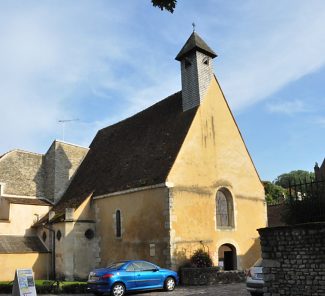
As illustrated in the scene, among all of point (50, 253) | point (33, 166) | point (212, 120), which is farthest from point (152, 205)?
point (33, 166)

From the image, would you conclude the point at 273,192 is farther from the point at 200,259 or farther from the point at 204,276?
the point at 204,276

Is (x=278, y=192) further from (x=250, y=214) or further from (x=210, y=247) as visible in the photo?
(x=210, y=247)

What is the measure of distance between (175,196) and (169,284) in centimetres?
455

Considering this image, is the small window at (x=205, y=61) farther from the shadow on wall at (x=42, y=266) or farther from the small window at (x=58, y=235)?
the shadow on wall at (x=42, y=266)

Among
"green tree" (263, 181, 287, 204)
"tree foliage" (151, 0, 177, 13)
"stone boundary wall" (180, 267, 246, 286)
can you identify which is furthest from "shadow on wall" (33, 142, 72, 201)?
"green tree" (263, 181, 287, 204)

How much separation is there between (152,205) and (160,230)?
1337 mm

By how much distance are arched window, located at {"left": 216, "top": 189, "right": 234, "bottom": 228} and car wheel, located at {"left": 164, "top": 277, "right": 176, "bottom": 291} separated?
5885mm

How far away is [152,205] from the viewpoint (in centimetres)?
1955

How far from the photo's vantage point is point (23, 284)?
11.2 metres

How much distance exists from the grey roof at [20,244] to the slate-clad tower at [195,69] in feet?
39.1

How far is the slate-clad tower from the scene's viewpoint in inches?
870

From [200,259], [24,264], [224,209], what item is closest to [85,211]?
[24,264]

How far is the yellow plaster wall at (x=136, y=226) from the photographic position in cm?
1886

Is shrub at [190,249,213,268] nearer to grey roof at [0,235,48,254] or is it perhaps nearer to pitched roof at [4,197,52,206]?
grey roof at [0,235,48,254]
